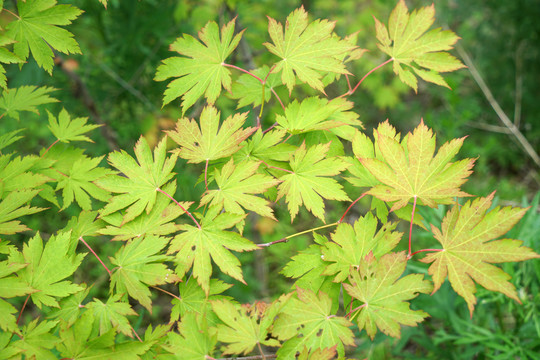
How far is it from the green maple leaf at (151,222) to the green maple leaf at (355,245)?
42 cm

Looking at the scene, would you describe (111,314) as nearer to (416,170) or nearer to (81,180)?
(81,180)

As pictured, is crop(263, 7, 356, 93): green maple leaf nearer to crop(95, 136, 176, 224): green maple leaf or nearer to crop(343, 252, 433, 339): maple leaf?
crop(95, 136, 176, 224): green maple leaf

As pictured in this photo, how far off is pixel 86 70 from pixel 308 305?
262 centimetres

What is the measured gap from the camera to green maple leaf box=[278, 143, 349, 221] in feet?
3.47

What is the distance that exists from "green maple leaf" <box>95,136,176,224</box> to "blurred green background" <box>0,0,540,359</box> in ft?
2.60

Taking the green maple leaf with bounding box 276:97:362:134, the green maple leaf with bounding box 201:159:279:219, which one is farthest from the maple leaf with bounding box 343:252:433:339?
the green maple leaf with bounding box 276:97:362:134

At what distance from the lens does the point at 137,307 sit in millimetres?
3025

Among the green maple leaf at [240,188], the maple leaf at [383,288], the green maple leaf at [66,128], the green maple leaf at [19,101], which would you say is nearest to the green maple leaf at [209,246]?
the green maple leaf at [240,188]

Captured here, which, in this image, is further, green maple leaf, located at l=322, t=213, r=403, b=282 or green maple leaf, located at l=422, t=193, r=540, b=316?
green maple leaf, located at l=322, t=213, r=403, b=282

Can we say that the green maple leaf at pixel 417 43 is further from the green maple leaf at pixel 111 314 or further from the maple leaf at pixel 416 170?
the green maple leaf at pixel 111 314

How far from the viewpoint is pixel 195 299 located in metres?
1.06

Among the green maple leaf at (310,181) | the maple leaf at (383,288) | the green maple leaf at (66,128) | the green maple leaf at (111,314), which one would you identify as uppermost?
the green maple leaf at (310,181)

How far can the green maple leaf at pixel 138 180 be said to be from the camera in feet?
3.44

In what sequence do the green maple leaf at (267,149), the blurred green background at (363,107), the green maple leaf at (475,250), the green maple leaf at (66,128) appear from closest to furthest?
the green maple leaf at (475,250) < the green maple leaf at (267,149) < the green maple leaf at (66,128) < the blurred green background at (363,107)
